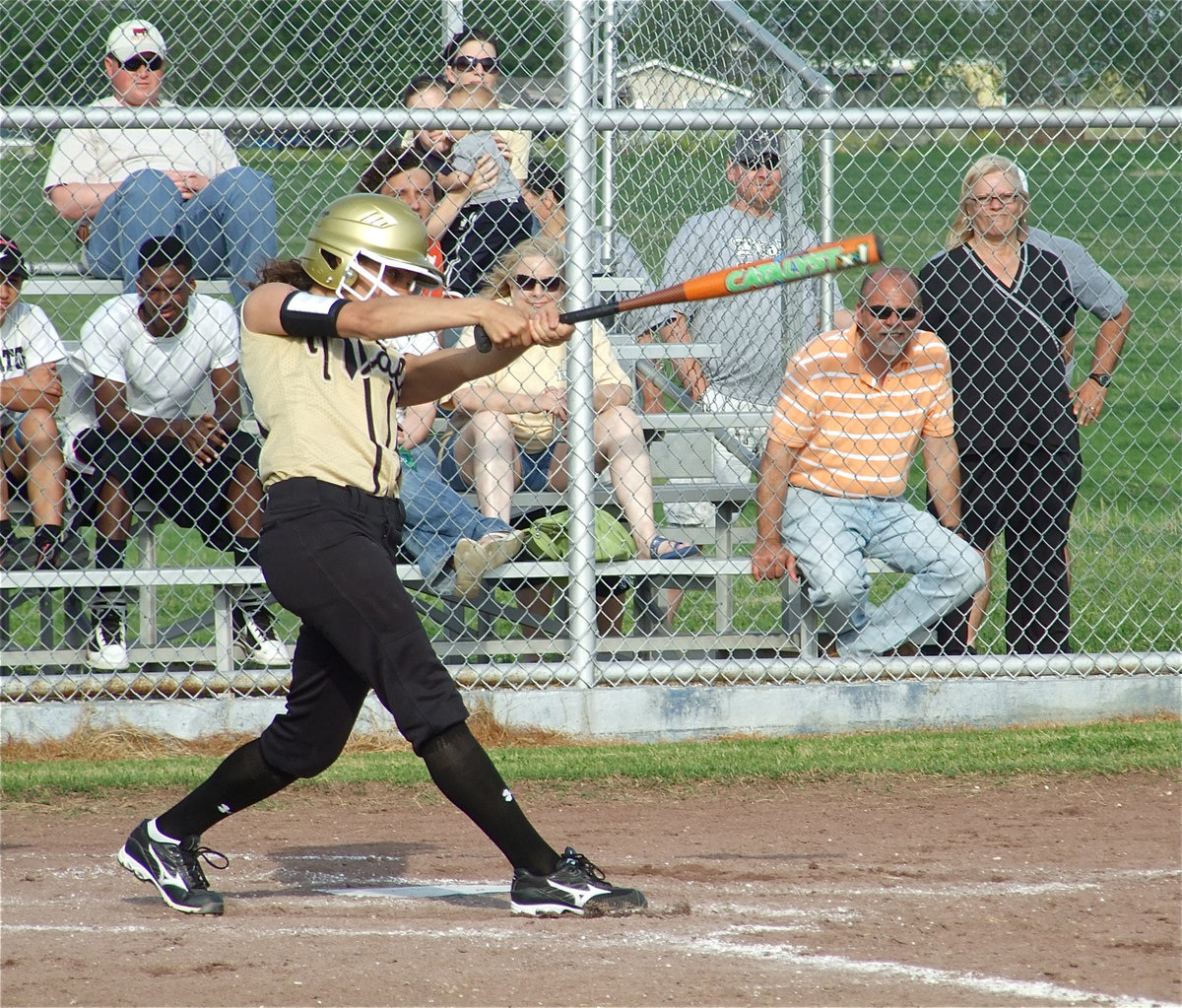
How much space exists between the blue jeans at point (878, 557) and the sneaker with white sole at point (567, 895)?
2237 millimetres

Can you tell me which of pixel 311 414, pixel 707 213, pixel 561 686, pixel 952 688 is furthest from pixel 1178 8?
pixel 311 414

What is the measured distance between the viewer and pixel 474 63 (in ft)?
19.7

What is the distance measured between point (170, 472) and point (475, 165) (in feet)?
5.97

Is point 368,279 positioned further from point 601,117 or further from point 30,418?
point 30,418

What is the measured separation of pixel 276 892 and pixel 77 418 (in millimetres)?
2685

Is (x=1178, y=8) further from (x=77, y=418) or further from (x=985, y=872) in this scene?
(x=77, y=418)

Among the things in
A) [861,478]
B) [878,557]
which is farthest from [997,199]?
[878,557]

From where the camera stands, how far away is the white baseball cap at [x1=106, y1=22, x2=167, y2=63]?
6.12m

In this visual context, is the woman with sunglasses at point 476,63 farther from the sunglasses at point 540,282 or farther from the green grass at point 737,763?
the green grass at point 737,763

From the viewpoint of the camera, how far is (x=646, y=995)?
308 centimetres

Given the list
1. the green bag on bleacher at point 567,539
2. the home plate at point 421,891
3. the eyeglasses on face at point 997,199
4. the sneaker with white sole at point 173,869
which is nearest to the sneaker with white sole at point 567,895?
the home plate at point 421,891

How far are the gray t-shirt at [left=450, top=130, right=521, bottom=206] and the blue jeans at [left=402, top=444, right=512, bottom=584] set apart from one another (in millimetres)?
1354

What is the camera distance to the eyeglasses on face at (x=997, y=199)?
226 inches

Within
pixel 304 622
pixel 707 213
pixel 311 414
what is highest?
pixel 707 213
